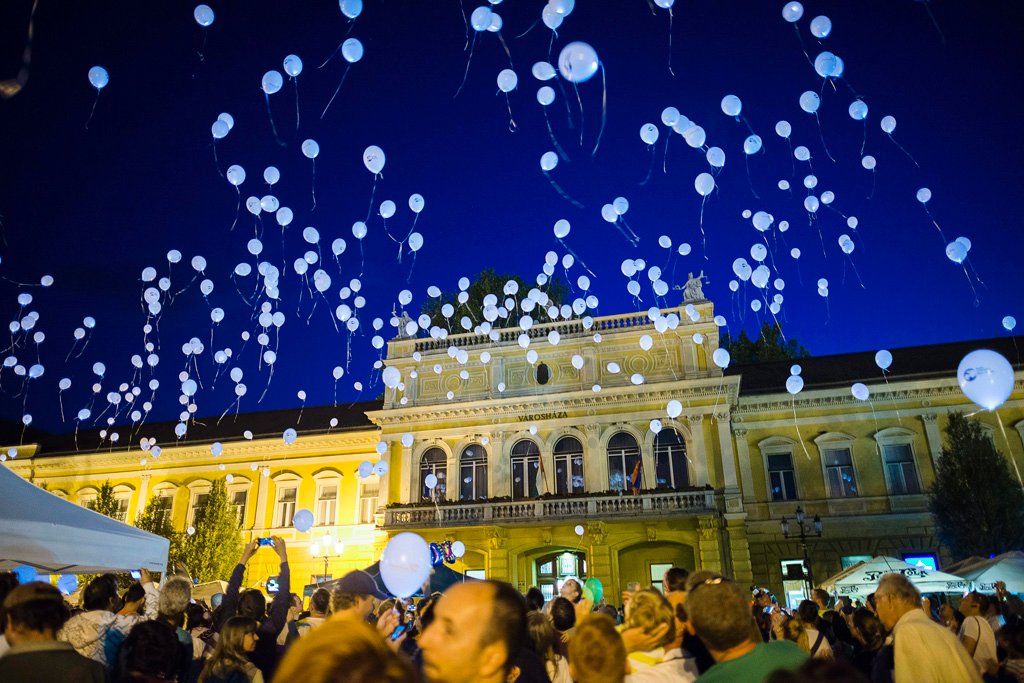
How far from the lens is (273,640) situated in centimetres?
477

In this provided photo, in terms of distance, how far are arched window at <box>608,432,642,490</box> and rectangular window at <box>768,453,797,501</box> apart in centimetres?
502

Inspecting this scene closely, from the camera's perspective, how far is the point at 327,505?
88.6 ft

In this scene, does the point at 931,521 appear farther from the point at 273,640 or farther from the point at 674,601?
the point at 273,640

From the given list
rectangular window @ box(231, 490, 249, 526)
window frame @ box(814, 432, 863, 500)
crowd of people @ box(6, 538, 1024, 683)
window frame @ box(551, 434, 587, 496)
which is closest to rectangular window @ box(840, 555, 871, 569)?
window frame @ box(814, 432, 863, 500)

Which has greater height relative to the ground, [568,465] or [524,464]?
[524,464]

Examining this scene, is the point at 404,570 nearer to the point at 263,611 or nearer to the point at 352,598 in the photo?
the point at 263,611

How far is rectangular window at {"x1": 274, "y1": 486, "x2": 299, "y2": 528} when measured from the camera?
27.3 meters

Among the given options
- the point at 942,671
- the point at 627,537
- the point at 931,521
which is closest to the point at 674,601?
the point at 942,671

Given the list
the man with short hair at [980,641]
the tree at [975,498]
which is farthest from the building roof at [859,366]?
the man with short hair at [980,641]

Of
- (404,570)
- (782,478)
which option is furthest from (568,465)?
(404,570)

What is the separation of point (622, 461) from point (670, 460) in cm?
175

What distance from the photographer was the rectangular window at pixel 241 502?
27781 mm

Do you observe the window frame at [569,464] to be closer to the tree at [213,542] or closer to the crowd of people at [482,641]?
the tree at [213,542]

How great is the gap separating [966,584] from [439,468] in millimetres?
17262
